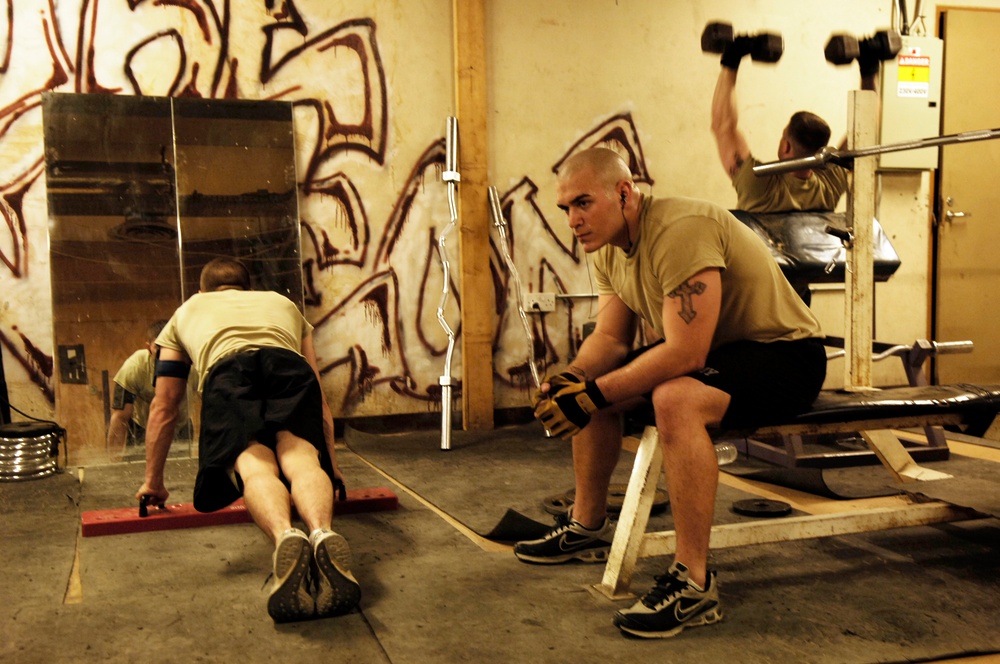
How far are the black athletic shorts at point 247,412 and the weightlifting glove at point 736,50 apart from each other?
1819 millimetres

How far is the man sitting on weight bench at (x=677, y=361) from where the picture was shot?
1.99m

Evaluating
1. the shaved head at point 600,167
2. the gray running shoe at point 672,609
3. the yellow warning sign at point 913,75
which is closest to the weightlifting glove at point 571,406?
the gray running shoe at point 672,609

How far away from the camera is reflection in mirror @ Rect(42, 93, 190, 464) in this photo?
387 cm

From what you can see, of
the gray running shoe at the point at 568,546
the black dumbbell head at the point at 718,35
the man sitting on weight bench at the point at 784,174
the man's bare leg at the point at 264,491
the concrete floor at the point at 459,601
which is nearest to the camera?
the concrete floor at the point at 459,601

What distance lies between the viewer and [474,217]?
14.9 ft

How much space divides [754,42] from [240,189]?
7.73 ft

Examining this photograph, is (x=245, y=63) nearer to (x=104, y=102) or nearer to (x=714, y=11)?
(x=104, y=102)

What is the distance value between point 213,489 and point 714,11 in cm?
392

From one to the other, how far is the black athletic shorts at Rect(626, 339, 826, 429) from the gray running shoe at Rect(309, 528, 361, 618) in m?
0.81

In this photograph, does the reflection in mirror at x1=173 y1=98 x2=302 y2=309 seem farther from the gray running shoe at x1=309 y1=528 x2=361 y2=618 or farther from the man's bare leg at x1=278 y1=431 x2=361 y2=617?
the gray running shoe at x1=309 y1=528 x2=361 y2=618

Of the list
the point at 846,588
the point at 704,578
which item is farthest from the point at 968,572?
the point at 704,578

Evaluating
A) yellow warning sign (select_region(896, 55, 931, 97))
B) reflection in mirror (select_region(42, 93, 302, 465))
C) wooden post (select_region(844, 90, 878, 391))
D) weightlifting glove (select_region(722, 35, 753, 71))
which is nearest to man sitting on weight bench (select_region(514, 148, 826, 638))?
wooden post (select_region(844, 90, 878, 391))

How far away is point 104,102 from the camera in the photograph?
3961 mm

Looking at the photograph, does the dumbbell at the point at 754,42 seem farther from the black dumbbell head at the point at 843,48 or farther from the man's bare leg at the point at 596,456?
the man's bare leg at the point at 596,456
